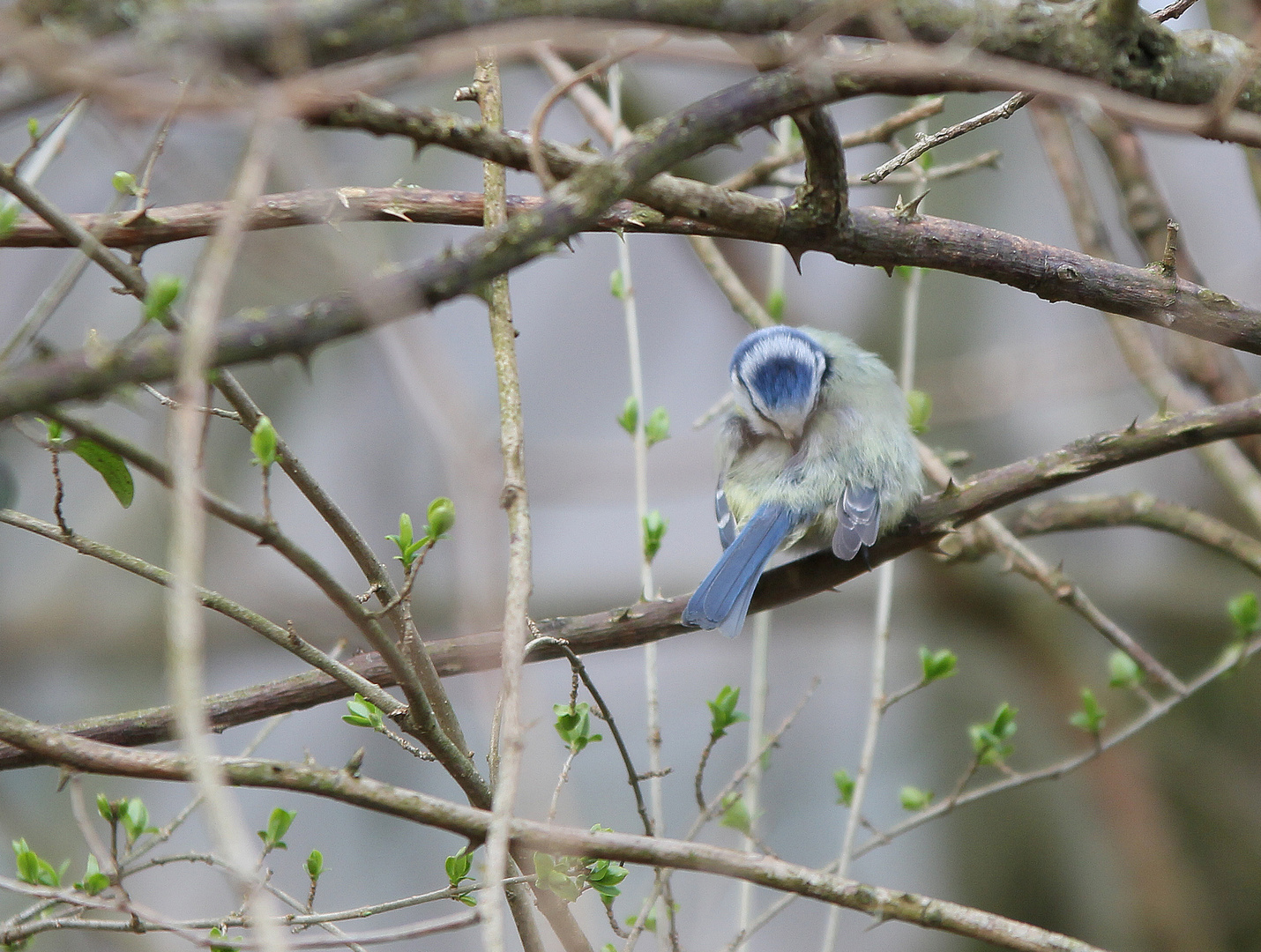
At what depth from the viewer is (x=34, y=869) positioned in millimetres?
1833

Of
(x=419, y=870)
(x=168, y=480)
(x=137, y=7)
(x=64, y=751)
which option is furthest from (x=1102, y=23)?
(x=419, y=870)

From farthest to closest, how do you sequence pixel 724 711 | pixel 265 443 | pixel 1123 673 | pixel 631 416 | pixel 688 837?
pixel 1123 673
pixel 631 416
pixel 724 711
pixel 688 837
pixel 265 443

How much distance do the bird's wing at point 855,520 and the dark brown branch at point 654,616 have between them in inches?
5.6

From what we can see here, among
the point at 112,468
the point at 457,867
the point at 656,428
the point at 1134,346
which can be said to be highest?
the point at 1134,346

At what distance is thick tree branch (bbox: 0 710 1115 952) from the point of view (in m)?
1.26

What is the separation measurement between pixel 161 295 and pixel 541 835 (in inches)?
32.2

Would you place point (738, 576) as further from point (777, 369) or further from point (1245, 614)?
point (1245, 614)

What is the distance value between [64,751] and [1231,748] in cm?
496

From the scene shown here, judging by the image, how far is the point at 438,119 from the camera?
4.51 ft

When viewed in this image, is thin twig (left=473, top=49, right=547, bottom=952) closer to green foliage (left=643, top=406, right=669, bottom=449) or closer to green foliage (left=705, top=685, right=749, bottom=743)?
green foliage (left=705, top=685, right=749, bottom=743)

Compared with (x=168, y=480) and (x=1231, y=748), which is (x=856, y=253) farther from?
(x=1231, y=748)

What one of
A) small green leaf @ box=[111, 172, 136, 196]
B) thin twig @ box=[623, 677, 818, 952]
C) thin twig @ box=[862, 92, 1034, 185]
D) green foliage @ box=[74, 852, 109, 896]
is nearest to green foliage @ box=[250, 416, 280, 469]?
small green leaf @ box=[111, 172, 136, 196]

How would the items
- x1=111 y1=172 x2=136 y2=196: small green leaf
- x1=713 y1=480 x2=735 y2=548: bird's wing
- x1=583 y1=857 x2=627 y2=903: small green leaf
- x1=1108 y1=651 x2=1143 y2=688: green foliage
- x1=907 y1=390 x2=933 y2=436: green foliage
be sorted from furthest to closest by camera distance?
x1=713 y1=480 x2=735 y2=548: bird's wing, x1=907 y1=390 x2=933 y2=436: green foliage, x1=1108 y1=651 x2=1143 y2=688: green foliage, x1=111 y1=172 x2=136 y2=196: small green leaf, x1=583 y1=857 x2=627 y2=903: small green leaf

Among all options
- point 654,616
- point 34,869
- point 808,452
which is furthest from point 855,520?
point 34,869
